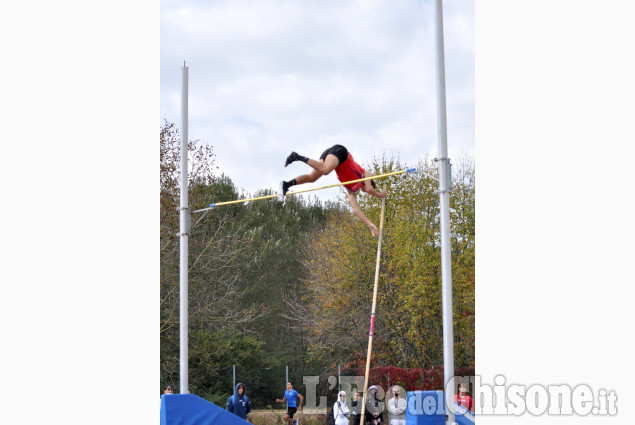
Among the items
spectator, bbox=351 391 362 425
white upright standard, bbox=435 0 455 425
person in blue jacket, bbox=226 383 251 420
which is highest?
white upright standard, bbox=435 0 455 425

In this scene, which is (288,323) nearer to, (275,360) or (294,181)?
(275,360)

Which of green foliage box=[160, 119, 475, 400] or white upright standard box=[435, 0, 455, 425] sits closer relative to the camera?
white upright standard box=[435, 0, 455, 425]

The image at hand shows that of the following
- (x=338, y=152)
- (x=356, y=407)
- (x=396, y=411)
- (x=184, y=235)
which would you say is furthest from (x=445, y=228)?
(x=356, y=407)

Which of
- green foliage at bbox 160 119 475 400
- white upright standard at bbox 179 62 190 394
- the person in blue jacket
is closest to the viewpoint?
white upright standard at bbox 179 62 190 394

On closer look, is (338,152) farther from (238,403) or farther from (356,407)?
(356,407)

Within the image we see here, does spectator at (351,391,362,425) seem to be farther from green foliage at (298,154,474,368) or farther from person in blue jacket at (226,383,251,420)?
green foliage at (298,154,474,368)

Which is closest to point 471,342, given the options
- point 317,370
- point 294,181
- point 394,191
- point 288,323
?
point 394,191

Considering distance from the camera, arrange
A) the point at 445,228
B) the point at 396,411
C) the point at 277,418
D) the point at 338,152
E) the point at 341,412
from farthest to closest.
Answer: the point at 277,418 < the point at 341,412 < the point at 396,411 < the point at 338,152 < the point at 445,228

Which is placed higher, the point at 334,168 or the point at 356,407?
the point at 334,168

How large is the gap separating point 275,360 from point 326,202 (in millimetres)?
6787

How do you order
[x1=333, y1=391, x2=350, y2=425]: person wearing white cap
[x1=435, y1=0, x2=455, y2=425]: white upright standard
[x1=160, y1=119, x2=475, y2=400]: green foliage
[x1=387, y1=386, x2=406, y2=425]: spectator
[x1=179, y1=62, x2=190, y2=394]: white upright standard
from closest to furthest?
[x1=435, y1=0, x2=455, y2=425]: white upright standard < [x1=179, y1=62, x2=190, y2=394]: white upright standard < [x1=387, y1=386, x2=406, y2=425]: spectator < [x1=333, y1=391, x2=350, y2=425]: person wearing white cap < [x1=160, y1=119, x2=475, y2=400]: green foliage

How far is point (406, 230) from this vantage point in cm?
1481

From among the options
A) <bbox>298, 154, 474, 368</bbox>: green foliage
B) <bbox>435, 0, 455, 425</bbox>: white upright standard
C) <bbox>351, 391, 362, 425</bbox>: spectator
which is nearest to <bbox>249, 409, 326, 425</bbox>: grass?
<bbox>298, 154, 474, 368</bbox>: green foliage

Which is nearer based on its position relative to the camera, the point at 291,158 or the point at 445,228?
the point at 445,228
